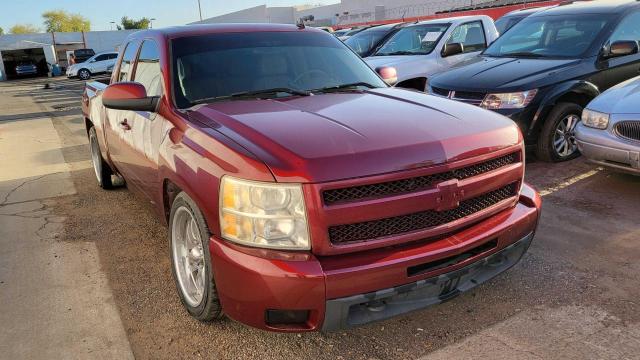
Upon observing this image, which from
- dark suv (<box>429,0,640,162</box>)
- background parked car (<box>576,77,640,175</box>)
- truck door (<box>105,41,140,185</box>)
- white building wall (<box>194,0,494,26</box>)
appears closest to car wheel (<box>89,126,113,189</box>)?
truck door (<box>105,41,140,185</box>)

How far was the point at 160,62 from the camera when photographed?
144 inches

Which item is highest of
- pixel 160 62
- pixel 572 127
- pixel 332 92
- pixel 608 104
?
pixel 160 62

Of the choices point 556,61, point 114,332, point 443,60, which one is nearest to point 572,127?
point 556,61

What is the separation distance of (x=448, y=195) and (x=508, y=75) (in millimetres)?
4123

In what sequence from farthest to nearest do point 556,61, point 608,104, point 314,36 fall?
point 556,61 → point 608,104 → point 314,36

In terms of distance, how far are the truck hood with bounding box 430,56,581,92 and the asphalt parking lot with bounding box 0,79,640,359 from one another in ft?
4.12

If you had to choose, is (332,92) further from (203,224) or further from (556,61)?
(556,61)

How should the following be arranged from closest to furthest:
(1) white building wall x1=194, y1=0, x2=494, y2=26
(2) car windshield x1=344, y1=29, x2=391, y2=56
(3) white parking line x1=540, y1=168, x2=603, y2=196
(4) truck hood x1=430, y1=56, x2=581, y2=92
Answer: (3) white parking line x1=540, y1=168, x2=603, y2=196 → (4) truck hood x1=430, y1=56, x2=581, y2=92 → (2) car windshield x1=344, y1=29, x2=391, y2=56 → (1) white building wall x1=194, y1=0, x2=494, y2=26

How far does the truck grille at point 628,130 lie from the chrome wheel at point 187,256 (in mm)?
4006

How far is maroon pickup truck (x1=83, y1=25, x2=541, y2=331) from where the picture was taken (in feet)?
7.59

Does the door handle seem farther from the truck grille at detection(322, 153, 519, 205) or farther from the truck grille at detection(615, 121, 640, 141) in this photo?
the truck grille at detection(615, 121, 640, 141)

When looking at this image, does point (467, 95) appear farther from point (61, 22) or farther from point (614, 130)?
point (61, 22)

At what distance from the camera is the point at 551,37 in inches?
271

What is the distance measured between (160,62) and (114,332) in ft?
6.06
